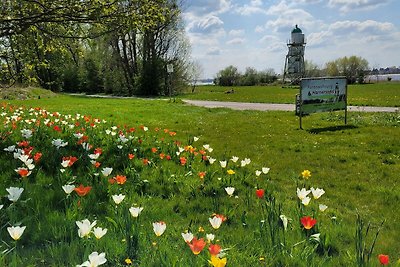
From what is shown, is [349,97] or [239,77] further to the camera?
[239,77]

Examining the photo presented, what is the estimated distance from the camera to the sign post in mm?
13508

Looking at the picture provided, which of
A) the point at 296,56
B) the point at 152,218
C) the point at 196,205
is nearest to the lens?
the point at 152,218

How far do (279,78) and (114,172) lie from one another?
281ft

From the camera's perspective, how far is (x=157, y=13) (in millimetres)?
7184

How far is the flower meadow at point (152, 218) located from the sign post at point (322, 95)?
7.77 meters

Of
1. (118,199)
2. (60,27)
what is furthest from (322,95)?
(118,199)

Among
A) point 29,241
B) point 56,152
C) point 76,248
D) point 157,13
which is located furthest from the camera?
point 157,13

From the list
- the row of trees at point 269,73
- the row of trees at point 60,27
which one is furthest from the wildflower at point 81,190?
the row of trees at point 269,73

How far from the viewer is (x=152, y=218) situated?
374 cm

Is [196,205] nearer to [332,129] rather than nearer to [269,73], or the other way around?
[332,129]

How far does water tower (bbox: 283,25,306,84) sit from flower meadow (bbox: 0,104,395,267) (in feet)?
235

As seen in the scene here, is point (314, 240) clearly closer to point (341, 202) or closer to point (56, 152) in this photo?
point (341, 202)

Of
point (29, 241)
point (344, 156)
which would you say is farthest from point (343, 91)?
point (29, 241)

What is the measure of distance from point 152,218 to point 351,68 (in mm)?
87529
